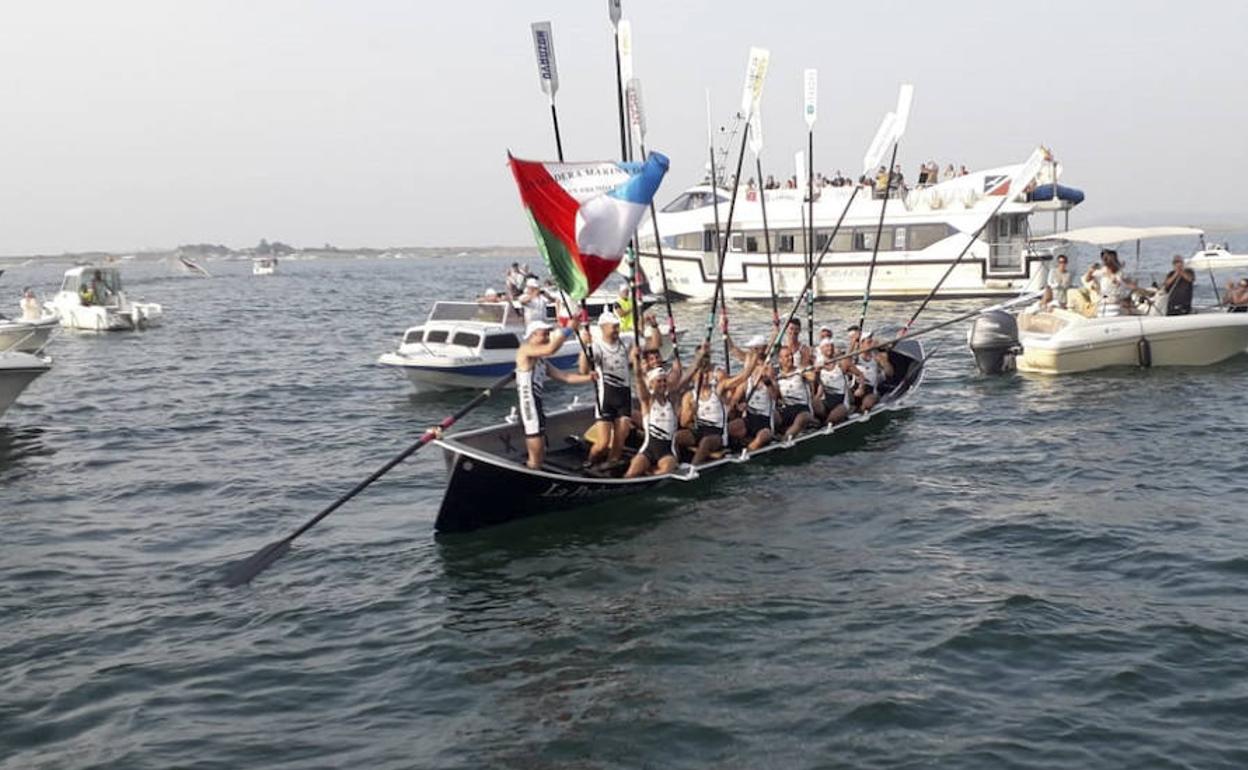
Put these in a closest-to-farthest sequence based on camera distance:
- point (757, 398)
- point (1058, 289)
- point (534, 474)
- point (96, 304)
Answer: point (534, 474), point (757, 398), point (1058, 289), point (96, 304)

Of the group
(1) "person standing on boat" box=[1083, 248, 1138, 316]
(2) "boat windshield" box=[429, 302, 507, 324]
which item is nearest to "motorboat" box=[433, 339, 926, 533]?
(2) "boat windshield" box=[429, 302, 507, 324]

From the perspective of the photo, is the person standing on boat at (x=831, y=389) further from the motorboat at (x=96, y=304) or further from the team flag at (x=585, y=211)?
the motorboat at (x=96, y=304)

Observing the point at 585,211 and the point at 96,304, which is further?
the point at 96,304

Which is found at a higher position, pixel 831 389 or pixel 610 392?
pixel 610 392

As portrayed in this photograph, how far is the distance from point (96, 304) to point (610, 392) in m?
33.6

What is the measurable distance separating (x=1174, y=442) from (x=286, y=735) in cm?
1386

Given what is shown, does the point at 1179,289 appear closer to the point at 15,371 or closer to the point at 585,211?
the point at 585,211

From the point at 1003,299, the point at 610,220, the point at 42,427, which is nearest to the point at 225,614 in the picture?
the point at 610,220

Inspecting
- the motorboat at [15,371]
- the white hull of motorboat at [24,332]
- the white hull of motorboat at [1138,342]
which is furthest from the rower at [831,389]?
the white hull of motorboat at [24,332]

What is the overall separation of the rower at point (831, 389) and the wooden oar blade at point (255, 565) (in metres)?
8.67

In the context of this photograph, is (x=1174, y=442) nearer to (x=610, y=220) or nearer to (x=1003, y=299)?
(x=610, y=220)

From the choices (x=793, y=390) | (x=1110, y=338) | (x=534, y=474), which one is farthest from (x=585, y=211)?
(x=1110, y=338)

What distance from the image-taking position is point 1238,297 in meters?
23.6

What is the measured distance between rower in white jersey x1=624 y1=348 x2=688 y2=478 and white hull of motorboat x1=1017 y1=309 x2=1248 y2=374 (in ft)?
38.0
